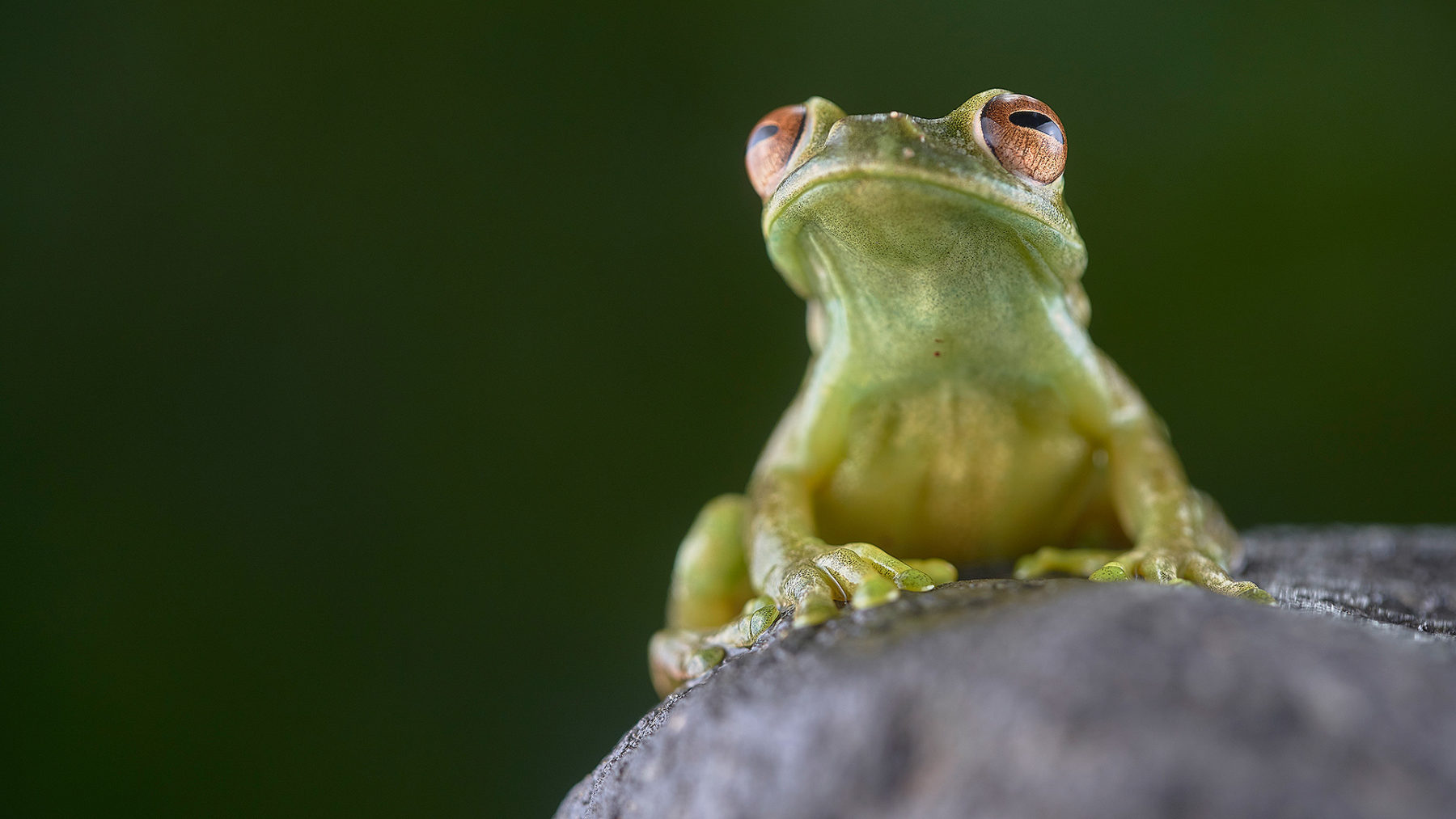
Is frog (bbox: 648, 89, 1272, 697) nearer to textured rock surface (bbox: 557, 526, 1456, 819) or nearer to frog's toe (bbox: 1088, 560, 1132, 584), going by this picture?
frog's toe (bbox: 1088, 560, 1132, 584)

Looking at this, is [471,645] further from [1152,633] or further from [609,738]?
[1152,633]

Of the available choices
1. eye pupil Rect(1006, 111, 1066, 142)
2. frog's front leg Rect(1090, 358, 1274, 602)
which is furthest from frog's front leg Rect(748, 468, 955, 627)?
eye pupil Rect(1006, 111, 1066, 142)

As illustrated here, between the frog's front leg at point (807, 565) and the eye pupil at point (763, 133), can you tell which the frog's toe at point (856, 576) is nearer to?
the frog's front leg at point (807, 565)

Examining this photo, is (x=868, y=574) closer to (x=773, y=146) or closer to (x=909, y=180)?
(x=909, y=180)

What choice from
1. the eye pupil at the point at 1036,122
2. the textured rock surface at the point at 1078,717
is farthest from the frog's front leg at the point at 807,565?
the eye pupil at the point at 1036,122

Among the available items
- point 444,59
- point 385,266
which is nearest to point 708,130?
point 444,59

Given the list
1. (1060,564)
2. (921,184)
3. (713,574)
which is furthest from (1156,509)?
(713,574)
